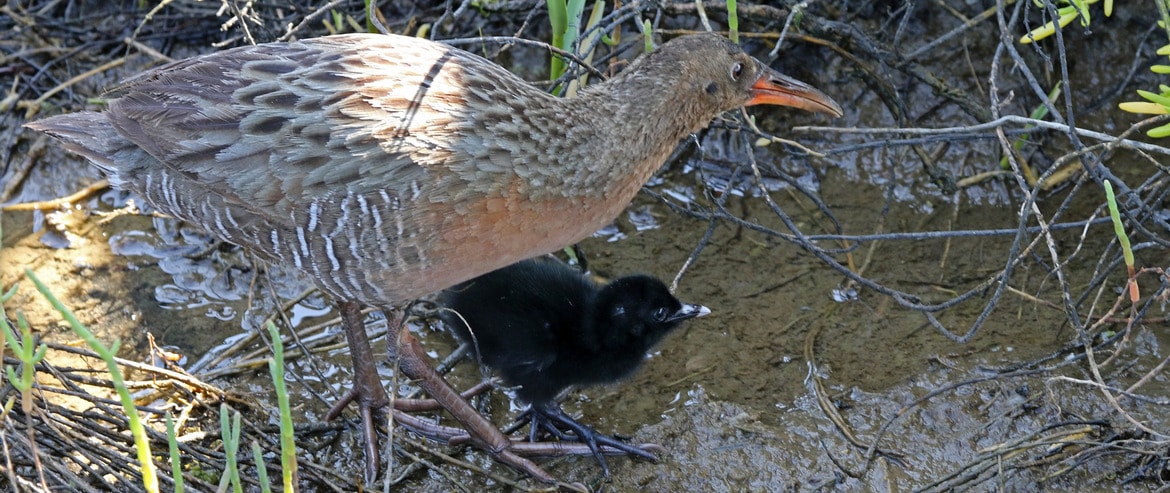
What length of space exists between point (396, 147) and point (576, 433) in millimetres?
1190

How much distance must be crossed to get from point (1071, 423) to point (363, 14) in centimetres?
315

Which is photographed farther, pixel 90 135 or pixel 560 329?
pixel 560 329

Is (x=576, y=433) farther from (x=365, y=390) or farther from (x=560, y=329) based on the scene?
(x=365, y=390)

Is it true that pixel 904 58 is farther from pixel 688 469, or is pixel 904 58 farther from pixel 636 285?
pixel 688 469

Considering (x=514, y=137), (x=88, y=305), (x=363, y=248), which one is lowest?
(x=88, y=305)

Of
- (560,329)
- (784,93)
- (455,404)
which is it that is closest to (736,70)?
(784,93)

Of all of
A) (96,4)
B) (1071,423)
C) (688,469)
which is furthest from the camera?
(96,4)

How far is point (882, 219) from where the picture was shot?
165 inches

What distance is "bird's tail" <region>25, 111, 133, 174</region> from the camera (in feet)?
11.2

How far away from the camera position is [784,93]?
3432 mm

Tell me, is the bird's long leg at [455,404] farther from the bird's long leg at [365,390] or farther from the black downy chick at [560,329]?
the black downy chick at [560,329]

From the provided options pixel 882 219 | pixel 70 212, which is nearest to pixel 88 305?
pixel 70 212

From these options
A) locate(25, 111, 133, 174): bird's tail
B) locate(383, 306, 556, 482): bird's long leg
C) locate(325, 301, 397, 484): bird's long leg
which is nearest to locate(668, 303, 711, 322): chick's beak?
locate(383, 306, 556, 482): bird's long leg

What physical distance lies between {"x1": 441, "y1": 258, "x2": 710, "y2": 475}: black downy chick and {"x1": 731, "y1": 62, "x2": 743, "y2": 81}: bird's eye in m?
0.69
